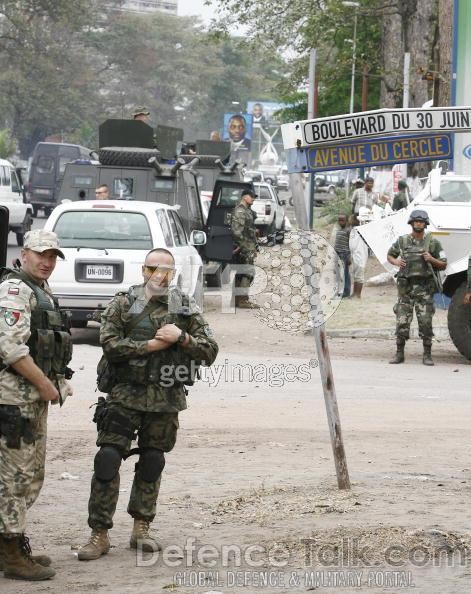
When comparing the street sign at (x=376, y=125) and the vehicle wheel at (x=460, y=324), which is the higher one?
the street sign at (x=376, y=125)

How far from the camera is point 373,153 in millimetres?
8492

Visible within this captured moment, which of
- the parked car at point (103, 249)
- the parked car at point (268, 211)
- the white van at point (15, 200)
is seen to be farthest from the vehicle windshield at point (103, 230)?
the parked car at point (268, 211)

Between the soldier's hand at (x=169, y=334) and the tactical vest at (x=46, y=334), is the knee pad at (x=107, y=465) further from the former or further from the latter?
the soldier's hand at (x=169, y=334)

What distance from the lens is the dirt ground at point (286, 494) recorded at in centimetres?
684

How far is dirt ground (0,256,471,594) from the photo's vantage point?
684 centimetres

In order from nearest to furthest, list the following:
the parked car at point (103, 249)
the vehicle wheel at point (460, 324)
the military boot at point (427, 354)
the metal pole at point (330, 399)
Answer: the metal pole at point (330, 399)
the parked car at point (103, 249)
the military boot at point (427, 354)
the vehicle wheel at point (460, 324)

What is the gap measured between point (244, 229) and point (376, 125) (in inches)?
494

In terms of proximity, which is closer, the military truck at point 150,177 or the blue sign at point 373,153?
the blue sign at point 373,153

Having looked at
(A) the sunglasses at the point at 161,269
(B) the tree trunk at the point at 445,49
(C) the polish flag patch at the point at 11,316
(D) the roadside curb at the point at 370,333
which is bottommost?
(D) the roadside curb at the point at 370,333

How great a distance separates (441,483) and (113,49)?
99.6 metres

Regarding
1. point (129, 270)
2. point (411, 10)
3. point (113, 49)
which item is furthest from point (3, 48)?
point (129, 270)

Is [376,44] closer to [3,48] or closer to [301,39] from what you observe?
[301,39]

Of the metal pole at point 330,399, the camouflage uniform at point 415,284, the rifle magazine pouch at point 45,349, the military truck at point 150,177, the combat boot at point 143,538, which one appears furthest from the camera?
the military truck at point 150,177

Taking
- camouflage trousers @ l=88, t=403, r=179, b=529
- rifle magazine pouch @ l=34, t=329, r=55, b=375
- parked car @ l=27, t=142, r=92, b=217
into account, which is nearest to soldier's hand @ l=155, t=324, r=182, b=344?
camouflage trousers @ l=88, t=403, r=179, b=529
